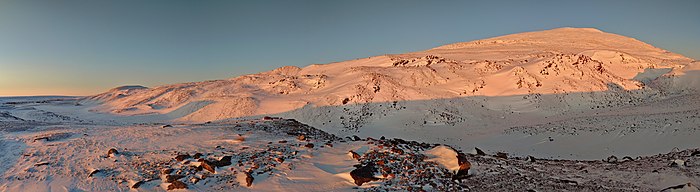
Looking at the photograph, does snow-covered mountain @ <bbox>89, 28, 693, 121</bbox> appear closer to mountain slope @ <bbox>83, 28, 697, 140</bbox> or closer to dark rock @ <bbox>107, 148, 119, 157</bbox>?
mountain slope @ <bbox>83, 28, 697, 140</bbox>

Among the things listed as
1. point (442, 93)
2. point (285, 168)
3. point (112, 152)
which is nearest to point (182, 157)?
point (112, 152)

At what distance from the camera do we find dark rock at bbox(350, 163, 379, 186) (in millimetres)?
9388

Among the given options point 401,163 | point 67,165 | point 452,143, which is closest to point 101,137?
point 67,165

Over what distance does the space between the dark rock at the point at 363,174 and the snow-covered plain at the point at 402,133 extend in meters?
0.09

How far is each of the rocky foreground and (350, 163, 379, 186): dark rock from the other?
3 centimetres

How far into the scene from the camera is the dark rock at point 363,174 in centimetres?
939

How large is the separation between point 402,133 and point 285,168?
13.7 metres

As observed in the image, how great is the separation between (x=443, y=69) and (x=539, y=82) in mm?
8159

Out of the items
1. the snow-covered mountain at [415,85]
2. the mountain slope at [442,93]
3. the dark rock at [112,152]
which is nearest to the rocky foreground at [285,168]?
the dark rock at [112,152]

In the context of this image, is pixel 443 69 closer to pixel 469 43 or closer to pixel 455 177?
pixel 455 177

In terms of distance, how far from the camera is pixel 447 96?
27859 millimetres

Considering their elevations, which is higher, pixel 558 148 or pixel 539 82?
pixel 539 82

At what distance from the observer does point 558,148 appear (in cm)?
1708

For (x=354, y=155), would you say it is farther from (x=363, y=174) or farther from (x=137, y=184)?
(x=137, y=184)
